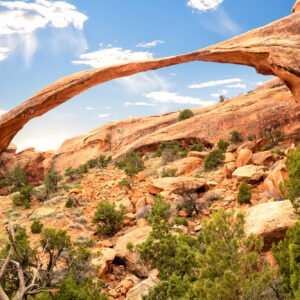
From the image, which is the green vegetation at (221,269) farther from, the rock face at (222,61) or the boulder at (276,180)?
the rock face at (222,61)

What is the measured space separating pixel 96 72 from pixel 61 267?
742 centimetres

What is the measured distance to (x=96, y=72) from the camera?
11.4 m

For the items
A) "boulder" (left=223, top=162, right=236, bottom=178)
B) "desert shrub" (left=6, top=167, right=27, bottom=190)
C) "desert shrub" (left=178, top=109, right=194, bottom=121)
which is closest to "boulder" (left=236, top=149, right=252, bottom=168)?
"boulder" (left=223, top=162, right=236, bottom=178)

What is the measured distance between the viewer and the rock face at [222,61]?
33.2ft

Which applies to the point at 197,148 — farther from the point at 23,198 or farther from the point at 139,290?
the point at 139,290

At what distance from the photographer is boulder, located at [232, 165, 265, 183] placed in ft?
35.1

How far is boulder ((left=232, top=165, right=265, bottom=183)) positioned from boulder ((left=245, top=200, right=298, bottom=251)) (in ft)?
12.5

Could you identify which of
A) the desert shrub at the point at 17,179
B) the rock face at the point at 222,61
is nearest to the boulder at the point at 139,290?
the rock face at the point at 222,61

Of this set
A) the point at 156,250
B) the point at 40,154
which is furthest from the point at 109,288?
the point at 40,154

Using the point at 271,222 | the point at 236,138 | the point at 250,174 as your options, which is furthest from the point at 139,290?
the point at 236,138

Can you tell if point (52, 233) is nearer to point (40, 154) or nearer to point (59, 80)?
point (59, 80)

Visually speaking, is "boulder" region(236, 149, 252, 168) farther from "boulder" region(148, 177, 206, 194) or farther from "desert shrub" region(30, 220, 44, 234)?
"desert shrub" region(30, 220, 44, 234)

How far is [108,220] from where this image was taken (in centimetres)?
1080

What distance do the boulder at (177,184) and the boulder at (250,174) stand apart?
1469 mm
